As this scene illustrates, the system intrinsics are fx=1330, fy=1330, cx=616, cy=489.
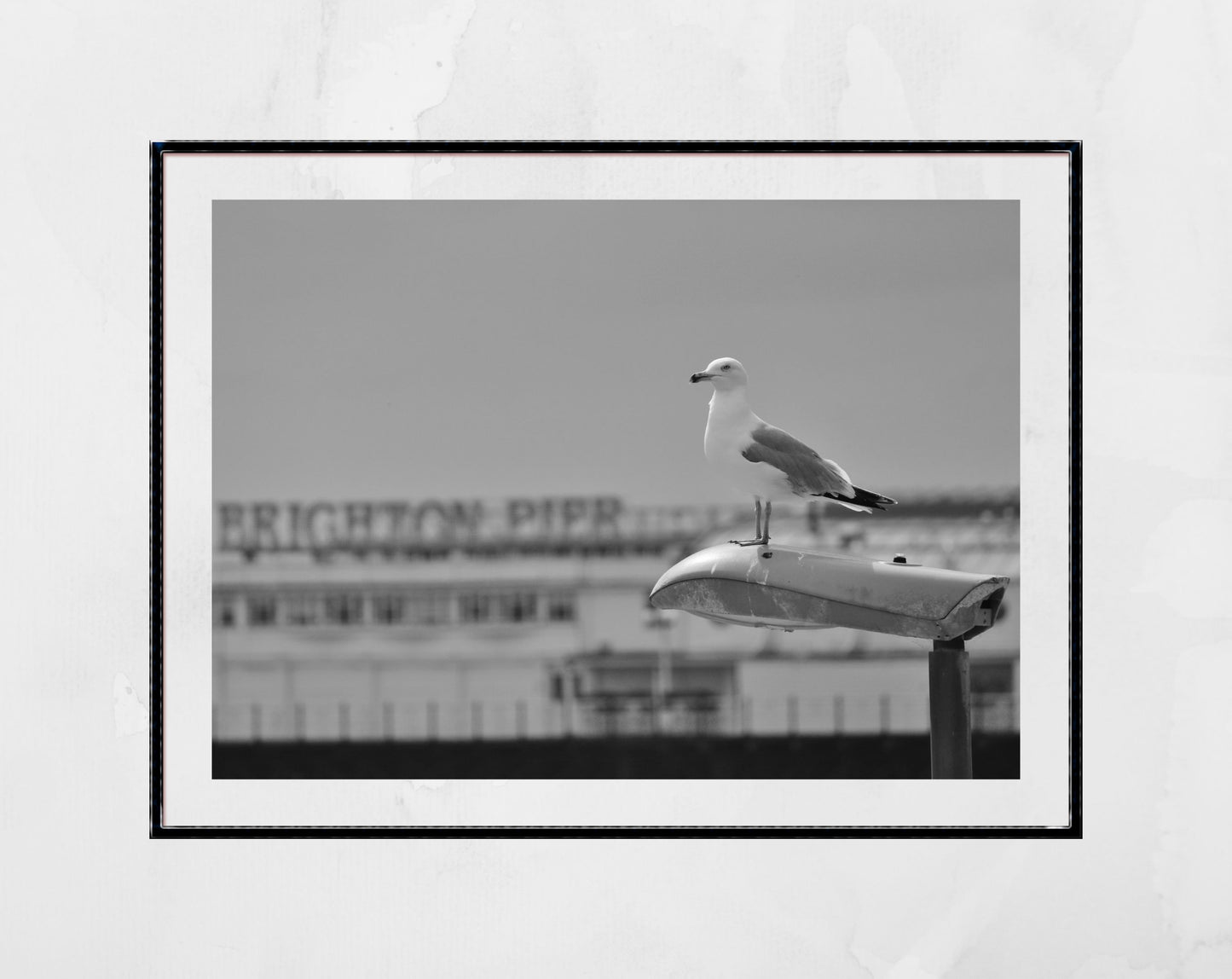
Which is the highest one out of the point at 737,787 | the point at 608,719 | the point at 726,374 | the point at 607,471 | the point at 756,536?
the point at 726,374

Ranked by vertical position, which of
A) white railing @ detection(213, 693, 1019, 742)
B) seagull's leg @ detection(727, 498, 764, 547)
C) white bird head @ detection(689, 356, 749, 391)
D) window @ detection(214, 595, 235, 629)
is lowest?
white railing @ detection(213, 693, 1019, 742)

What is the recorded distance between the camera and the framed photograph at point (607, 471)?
2316mm

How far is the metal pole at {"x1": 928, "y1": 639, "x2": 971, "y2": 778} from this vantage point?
229 centimetres

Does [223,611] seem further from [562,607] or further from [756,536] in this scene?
[756,536]

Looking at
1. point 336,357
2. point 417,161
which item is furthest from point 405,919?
point 417,161

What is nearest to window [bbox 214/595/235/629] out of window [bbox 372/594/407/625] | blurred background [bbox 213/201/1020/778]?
blurred background [bbox 213/201/1020/778]

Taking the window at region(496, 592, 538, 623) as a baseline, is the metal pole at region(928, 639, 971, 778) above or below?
below

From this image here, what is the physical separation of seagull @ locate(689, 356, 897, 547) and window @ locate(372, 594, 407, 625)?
595 millimetres

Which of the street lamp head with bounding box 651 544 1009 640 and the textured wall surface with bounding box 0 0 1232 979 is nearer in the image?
the street lamp head with bounding box 651 544 1009 640

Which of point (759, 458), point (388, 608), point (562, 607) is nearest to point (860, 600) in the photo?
point (759, 458)

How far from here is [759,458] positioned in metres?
2.32

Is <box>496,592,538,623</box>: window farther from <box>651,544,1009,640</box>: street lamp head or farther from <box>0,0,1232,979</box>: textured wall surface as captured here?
<box>0,0,1232,979</box>: textured wall surface

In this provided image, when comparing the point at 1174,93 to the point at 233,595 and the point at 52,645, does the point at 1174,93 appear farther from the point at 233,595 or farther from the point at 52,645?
the point at 52,645

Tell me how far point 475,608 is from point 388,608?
0.58 feet
